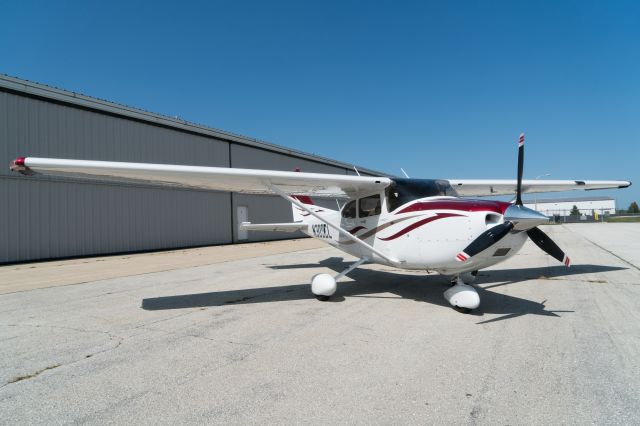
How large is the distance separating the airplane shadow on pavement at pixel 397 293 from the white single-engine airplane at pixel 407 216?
22.8 inches

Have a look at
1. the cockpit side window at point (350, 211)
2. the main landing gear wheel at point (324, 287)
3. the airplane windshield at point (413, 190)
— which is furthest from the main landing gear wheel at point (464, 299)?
the cockpit side window at point (350, 211)

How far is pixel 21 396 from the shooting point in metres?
2.86

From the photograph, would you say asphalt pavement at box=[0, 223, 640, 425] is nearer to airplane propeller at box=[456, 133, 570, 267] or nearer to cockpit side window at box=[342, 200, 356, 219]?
airplane propeller at box=[456, 133, 570, 267]

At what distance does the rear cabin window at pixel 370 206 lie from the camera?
683 centimetres

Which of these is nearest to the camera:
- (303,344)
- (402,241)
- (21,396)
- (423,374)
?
(21,396)

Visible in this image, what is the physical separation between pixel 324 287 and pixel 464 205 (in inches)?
109

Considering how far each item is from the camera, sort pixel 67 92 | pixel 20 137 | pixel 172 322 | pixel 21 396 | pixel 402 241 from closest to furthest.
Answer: pixel 21 396 → pixel 172 322 → pixel 402 241 → pixel 20 137 → pixel 67 92

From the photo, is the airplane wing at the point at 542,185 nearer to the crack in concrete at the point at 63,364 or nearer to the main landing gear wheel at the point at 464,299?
the main landing gear wheel at the point at 464,299

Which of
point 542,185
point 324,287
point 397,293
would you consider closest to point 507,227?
point 397,293

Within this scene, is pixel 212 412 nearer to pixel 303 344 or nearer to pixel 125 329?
pixel 303 344

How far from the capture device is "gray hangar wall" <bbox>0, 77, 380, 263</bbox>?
12.8 metres

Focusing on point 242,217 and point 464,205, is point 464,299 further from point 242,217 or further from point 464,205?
point 242,217

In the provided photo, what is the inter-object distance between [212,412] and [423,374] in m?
1.87

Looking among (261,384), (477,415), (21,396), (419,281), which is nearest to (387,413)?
(477,415)
